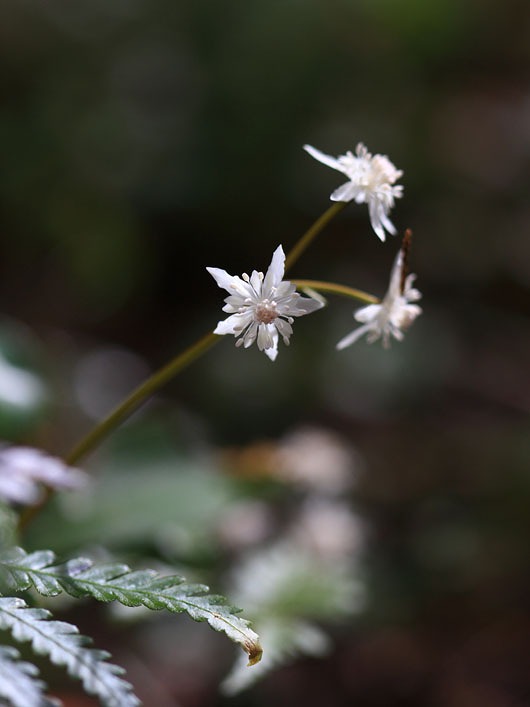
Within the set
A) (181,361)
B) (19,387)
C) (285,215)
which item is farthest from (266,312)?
(285,215)

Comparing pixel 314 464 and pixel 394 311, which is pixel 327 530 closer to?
pixel 314 464

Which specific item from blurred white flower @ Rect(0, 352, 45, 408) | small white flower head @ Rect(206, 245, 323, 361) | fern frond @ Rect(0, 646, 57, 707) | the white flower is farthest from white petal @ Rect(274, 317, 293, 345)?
blurred white flower @ Rect(0, 352, 45, 408)

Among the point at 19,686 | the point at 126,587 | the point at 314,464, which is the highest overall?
the point at 314,464

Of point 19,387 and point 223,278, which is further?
point 19,387

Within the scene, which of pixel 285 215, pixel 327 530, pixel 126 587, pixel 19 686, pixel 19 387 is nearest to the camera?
pixel 19 686

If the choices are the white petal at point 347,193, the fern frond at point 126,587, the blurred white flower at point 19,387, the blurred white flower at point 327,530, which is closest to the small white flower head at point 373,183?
the white petal at point 347,193

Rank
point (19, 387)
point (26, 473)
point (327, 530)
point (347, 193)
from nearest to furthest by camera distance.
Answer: point (347, 193) → point (26, 473) → point (19, 387) → point (327, 530)

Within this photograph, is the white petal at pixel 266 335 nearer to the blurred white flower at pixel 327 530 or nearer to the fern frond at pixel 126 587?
the fern frond at pixel 126 587
